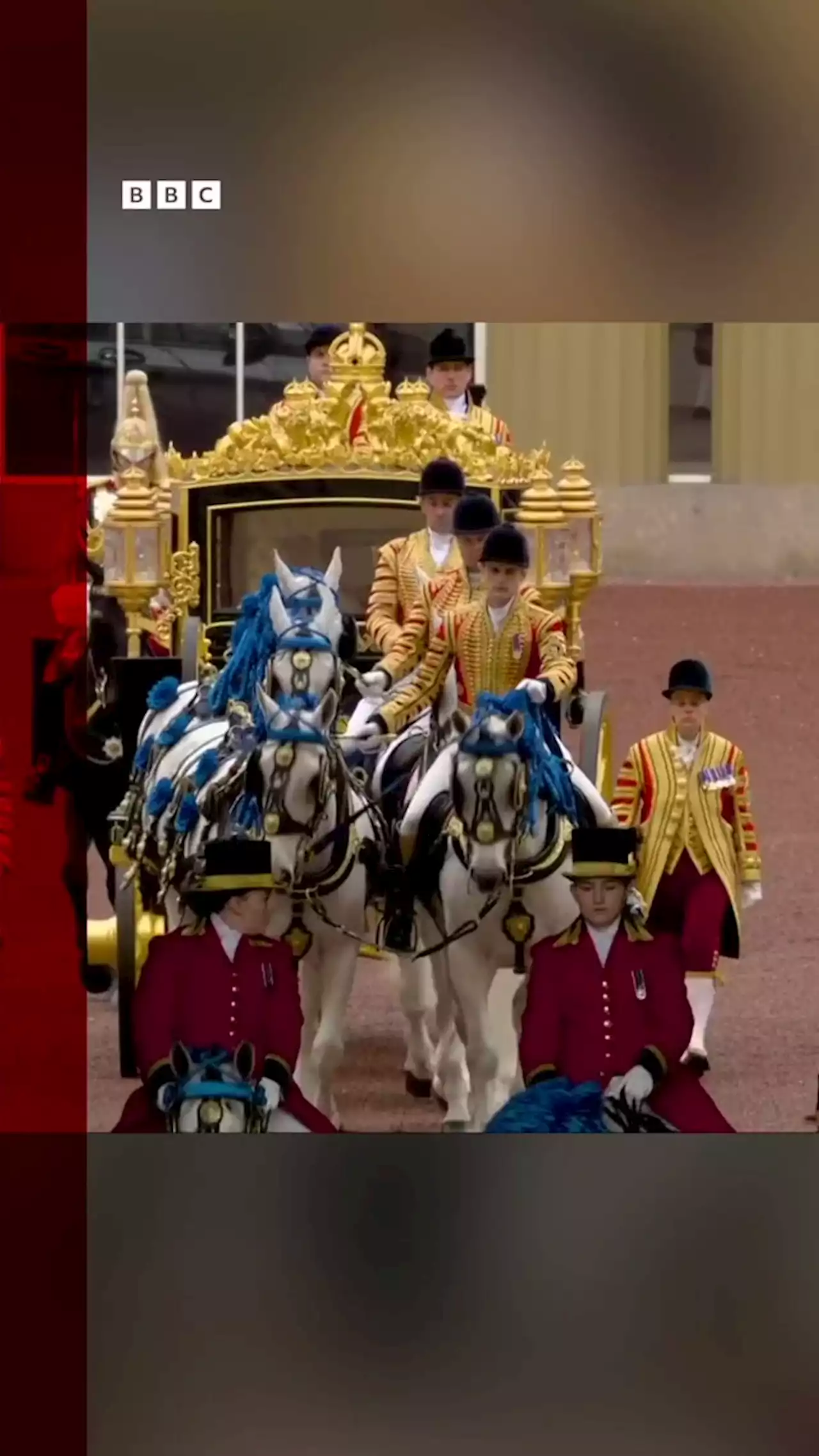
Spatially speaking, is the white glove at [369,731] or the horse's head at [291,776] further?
the white glove at [369,731]

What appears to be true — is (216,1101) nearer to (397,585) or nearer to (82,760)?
(82,760)

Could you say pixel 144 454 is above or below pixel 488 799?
above

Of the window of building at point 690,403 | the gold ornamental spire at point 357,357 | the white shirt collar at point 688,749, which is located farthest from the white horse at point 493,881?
the window of building at point 690,403

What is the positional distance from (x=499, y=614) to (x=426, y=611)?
0.21 metres

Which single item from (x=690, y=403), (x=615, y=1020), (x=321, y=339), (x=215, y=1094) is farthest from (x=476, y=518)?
(x=690, y=403)

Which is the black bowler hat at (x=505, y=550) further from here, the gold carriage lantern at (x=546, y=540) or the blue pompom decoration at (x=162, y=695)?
the blue pompom decoration at (x=162, y=695)

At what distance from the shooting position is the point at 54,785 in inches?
245

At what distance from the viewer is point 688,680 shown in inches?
258

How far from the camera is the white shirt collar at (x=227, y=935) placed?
18.3ft

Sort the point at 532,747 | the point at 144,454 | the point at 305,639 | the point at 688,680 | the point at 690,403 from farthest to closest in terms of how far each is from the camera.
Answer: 1. the point at 690,403
2. the point at 144,454
3. the point at 688,680
4. the point at 305,639
5. the point at 532,747

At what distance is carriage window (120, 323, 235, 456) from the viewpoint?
773 centimetres

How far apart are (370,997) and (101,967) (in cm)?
62

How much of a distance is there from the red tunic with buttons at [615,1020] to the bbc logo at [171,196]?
65.7 inches

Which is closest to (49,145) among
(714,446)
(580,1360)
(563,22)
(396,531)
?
(563,22)
